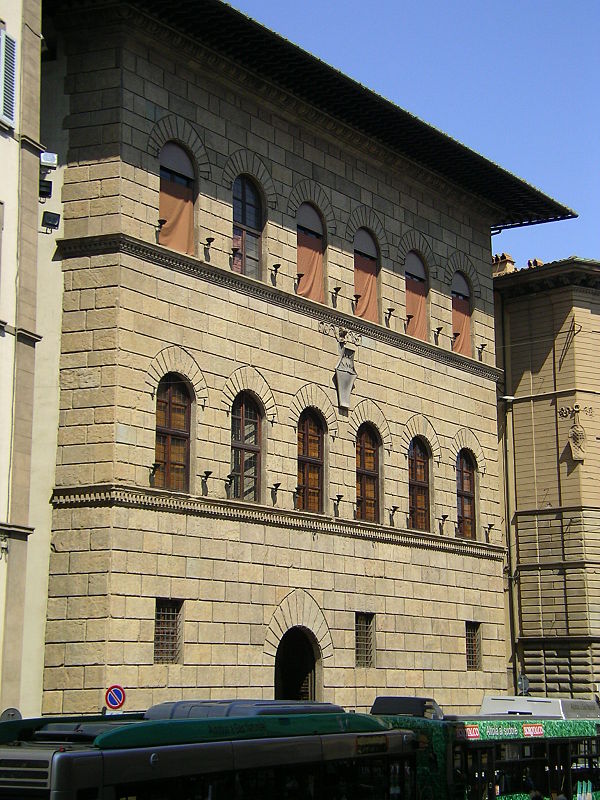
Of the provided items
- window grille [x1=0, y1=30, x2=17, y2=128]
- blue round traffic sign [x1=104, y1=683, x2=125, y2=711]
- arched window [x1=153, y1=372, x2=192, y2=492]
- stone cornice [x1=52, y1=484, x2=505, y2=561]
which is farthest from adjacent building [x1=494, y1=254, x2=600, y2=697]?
window grille [x1=0, y1=30, x2=17, y2=128]

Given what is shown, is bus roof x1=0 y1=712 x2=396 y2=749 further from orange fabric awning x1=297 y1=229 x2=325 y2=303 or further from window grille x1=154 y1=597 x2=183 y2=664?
orange fabric awning x1=297 y1=229 x2=325 y2=303

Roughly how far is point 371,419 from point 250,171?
6599 millimetres

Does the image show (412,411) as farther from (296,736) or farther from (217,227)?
(296,736)

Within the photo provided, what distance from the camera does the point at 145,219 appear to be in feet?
84.8

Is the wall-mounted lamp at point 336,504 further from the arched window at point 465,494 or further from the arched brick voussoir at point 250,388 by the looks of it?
the arched window at point 465,494

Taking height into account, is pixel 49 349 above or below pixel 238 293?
below

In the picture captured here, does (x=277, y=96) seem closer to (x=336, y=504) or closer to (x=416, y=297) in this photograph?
(x=416, y=297)

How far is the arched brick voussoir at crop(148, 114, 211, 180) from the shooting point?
86.1ft

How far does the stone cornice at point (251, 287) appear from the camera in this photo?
25.3 m

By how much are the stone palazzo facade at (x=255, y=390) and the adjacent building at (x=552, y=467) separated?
773cm

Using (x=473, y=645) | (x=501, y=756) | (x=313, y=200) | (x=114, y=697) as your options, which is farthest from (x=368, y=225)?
(x=501, y=756)

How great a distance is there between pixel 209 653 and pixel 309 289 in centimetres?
889

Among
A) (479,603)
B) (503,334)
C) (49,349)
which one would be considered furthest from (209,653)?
(503,334)

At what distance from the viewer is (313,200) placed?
30562 mm
